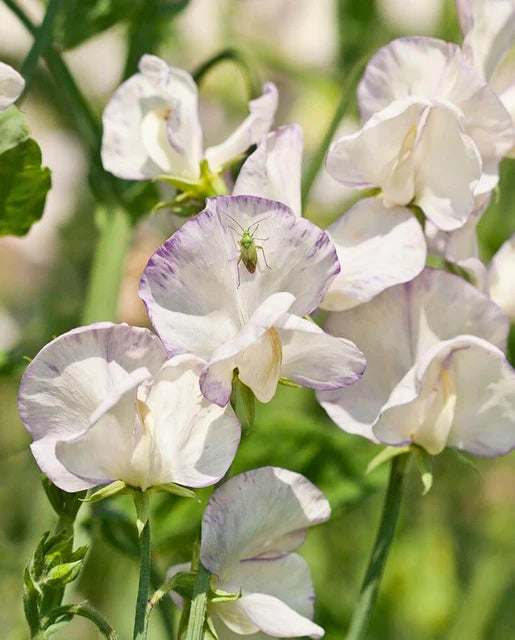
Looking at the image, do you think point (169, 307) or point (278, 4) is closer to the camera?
point (169, 307)

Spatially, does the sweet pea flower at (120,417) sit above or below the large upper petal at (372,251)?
above

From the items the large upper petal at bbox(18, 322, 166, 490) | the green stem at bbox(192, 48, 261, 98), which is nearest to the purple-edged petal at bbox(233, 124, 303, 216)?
the large upper petal at bbox(18, 322, 166, 490)

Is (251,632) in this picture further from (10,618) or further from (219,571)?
(10,618)

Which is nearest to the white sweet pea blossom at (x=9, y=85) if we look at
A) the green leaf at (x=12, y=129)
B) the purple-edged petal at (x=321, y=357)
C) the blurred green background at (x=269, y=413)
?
the green leaf at (x=12, y=129)

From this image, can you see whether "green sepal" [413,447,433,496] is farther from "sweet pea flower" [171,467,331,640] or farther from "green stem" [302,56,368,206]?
"green stem" [302,56,368,206]

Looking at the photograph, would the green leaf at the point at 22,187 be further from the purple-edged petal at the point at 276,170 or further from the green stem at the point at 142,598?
the green stem at the point at 142,598

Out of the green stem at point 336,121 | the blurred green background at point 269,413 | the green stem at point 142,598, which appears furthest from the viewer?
the blurred green background at point 269,413

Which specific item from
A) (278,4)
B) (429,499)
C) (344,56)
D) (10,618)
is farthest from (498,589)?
(278,4)
